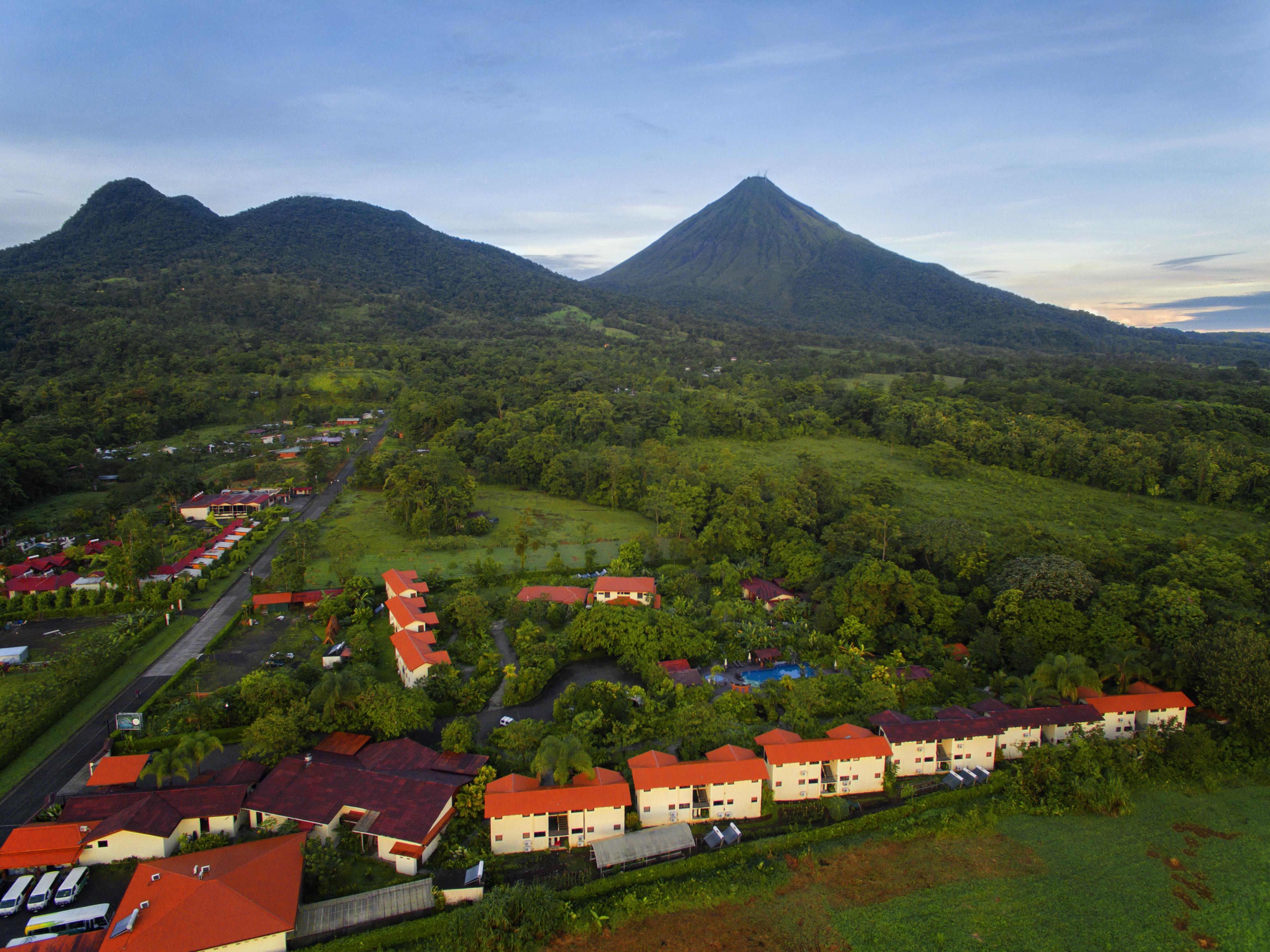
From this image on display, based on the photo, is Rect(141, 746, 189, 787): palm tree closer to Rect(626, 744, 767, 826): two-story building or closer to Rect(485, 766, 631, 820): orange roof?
Rect(485, 766, 631, 820): orange roof

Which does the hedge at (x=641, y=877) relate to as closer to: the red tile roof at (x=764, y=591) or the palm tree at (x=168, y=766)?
the palm tree at (x=168, y=766)

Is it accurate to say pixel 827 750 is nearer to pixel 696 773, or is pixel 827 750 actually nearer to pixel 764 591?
pixel 696 773

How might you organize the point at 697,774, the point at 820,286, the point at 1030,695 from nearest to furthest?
the point at 697,774 < the point at 1030,695 < the point at 820,286

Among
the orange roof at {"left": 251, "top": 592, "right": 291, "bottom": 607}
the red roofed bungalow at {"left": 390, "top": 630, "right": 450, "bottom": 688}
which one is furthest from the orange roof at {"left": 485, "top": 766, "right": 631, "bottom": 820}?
the orange roof at {"left": 251, "top": 592, "right": 291, "bottom": 607}

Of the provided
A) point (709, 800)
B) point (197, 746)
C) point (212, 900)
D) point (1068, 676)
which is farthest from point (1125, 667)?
point (197, 746)

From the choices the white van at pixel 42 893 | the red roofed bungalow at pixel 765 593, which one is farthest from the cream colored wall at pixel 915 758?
the white van at pixel 42 893
